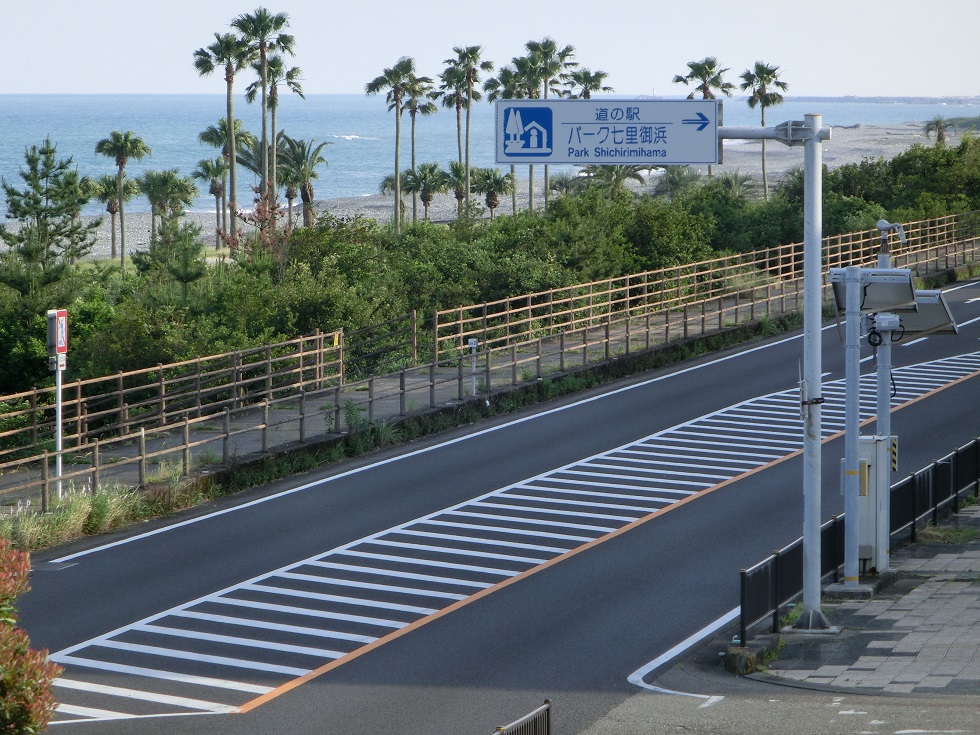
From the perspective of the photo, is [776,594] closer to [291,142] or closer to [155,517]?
[155,517]

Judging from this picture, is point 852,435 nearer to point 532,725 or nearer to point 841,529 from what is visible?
point 841,529

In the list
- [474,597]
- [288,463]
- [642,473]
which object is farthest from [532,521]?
[288,463]

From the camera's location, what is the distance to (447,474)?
21.9 metres

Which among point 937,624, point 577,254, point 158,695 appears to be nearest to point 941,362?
point 577,254

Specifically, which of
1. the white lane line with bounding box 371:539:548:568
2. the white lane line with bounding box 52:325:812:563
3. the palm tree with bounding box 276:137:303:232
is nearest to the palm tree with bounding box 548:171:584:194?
the palm tree with bounding box 276:137:303:232

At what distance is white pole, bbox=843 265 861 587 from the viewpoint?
603 inches

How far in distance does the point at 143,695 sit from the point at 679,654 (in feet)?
17.2

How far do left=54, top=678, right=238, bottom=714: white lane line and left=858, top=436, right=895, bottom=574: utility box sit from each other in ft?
26.3

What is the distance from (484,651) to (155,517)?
24.3 ft

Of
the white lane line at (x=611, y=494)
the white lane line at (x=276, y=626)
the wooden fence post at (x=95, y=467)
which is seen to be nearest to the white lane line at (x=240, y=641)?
the white lane line at (x=276, y=626)

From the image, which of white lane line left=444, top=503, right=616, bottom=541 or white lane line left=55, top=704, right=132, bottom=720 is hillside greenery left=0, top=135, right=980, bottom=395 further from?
white lane line left=55, top=704, right=132, bottom=720

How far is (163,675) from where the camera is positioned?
12867mm

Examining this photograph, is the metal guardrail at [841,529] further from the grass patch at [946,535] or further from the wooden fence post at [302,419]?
the wooden fence post at [302,419]

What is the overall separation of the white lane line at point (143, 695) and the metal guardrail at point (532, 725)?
175 inches
